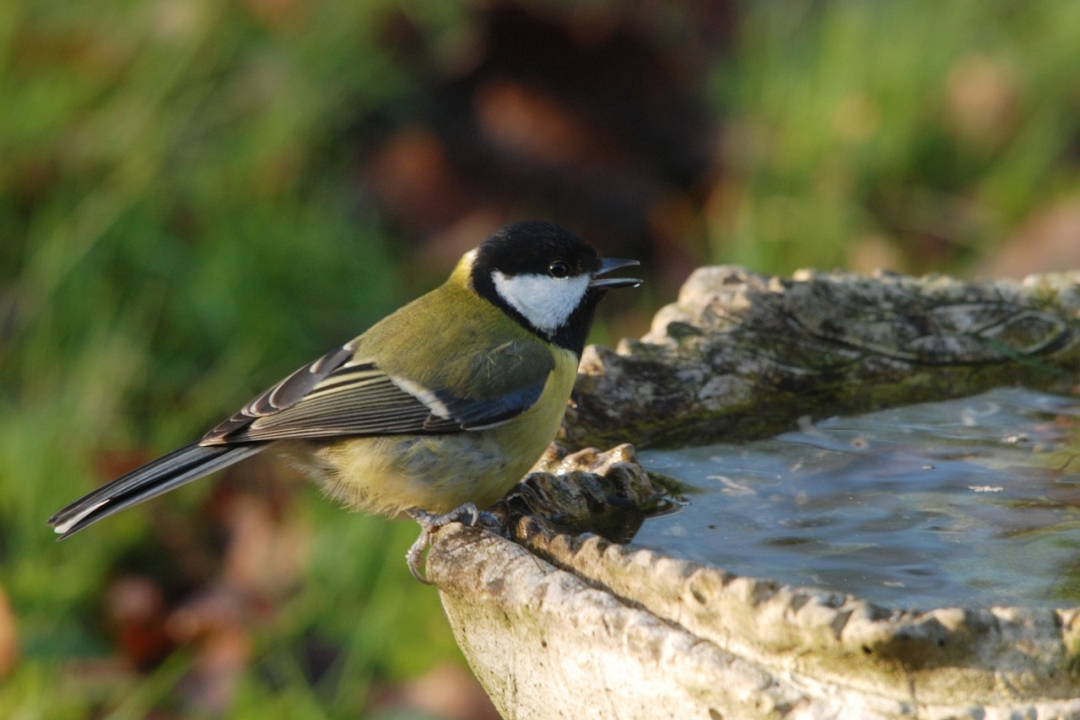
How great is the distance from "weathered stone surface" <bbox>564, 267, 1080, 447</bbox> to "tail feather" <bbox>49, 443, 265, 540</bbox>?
0.58m

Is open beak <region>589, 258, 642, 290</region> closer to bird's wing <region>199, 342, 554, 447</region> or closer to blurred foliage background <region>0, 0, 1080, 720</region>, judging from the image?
bird's wing <region>199, 342, 554, 447</region>

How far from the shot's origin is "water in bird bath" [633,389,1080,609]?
1475 millimetres

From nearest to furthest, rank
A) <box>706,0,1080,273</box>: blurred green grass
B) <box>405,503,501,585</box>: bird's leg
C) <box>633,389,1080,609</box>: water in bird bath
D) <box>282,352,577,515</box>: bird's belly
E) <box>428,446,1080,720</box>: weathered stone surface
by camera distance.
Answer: <box>428,446,1080,720</box>: weathered stone surface
<box>633,389,1080,609</box>: water in bird bath
<box>405,503,501,585</box>: bird's leg
<box>282,352,577,515</box>: bird's belly
<box>706,0,1080,273</box>: blurred green grass

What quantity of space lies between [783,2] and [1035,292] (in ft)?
10.2

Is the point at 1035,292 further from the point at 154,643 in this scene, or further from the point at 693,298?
the point at 154,643

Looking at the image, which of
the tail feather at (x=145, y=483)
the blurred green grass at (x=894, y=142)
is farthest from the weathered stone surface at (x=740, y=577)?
the blurred green grass at (x=894, y=142)

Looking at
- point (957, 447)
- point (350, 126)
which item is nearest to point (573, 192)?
point (350, 126)

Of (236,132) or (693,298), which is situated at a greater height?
(236,132)

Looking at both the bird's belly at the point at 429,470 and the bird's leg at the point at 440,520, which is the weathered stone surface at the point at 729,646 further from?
the bird's belly at the point at 429,470

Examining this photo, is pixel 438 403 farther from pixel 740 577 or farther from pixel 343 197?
pixel 343 197

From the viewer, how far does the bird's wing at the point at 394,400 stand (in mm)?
2061

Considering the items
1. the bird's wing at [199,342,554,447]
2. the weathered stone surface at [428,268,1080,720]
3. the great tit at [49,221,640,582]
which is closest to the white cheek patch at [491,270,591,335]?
the great tit at [49,221,640,582]

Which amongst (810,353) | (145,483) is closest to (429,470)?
(145,483)

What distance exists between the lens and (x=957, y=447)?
6.46 feet
